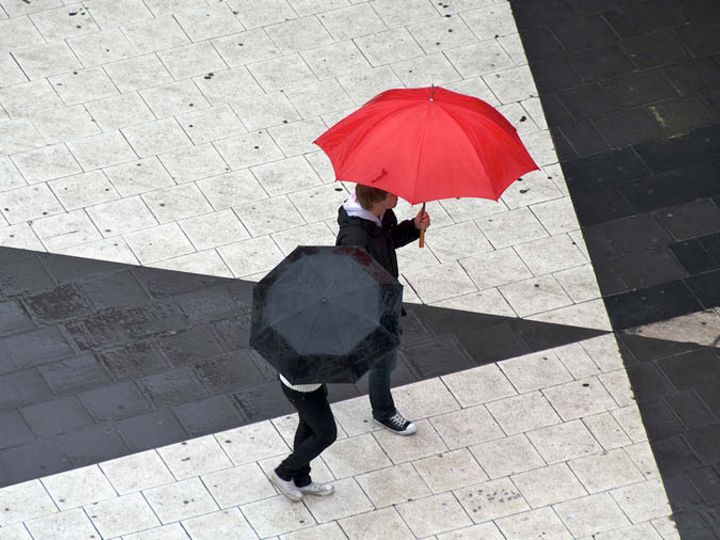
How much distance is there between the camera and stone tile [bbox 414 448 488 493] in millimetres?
8109

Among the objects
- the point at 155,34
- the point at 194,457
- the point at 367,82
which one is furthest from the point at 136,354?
the point at 155,34

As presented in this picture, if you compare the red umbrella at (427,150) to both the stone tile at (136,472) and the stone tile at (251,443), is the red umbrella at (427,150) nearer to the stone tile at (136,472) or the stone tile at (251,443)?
the stone tile at (251,443)

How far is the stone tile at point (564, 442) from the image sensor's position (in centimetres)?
827

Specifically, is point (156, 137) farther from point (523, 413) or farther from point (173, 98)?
point (523, 413)

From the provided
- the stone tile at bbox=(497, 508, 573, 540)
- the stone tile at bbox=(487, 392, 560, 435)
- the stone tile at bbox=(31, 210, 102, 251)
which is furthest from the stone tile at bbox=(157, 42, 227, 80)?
the stone tile at bbox=(497, 508, 573, 540)

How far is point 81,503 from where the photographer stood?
26.0 feet

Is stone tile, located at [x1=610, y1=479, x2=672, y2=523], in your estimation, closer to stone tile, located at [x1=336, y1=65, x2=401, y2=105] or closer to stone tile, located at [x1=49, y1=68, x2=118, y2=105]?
stone tile, located at [x1=336, y1=65, x2=401, y2=105]

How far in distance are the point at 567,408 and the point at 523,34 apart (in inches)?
142

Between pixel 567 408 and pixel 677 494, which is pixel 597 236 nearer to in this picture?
pixel 567 408

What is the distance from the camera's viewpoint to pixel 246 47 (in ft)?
35.8

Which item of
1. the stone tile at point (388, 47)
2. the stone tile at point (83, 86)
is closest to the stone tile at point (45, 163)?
the stone tile at point (83, 86)

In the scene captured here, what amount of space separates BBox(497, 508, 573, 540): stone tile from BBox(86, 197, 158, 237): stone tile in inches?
123

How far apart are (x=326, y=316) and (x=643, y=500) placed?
2.20 meters

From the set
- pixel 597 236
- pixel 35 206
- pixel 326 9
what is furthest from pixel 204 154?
pixel 597 236
